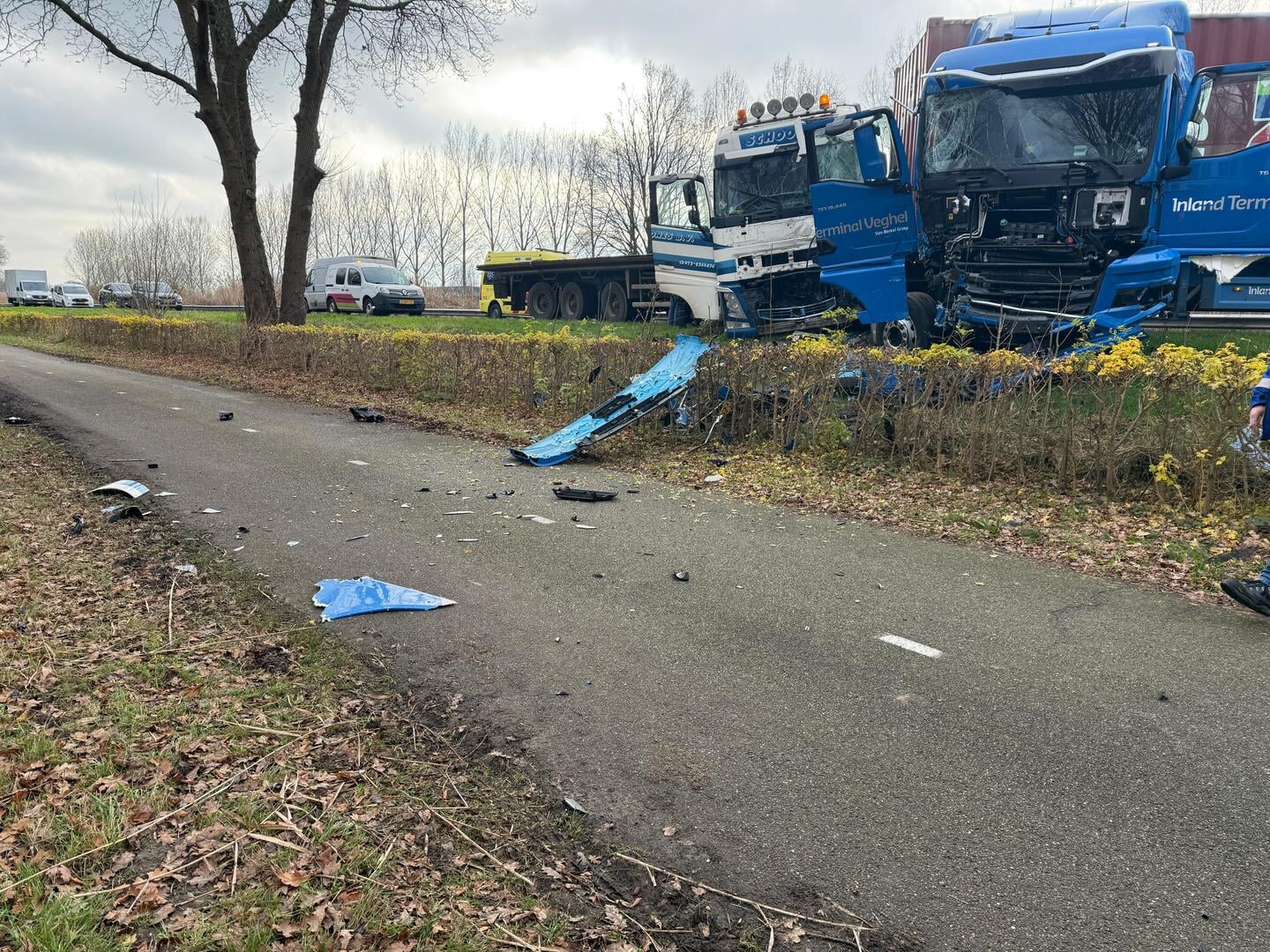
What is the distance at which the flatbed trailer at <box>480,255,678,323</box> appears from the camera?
1980 cm

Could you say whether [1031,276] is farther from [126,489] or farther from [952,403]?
[126,489]

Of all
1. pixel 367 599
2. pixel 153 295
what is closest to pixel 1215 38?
pixel 367 599

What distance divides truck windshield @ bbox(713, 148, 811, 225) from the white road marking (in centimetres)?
1033

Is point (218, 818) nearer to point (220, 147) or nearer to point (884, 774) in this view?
point (884, 774)

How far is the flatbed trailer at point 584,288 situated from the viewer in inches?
779

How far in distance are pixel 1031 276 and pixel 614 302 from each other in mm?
12363

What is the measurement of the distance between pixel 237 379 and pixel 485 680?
1393 cm

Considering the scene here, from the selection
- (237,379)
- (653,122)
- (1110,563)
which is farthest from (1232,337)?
(653,122)

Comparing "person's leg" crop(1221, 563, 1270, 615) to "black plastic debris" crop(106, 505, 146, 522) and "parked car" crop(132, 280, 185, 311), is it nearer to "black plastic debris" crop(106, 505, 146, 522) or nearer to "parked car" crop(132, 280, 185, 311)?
"black plastic debris" crop(106, 505, 146, 522)

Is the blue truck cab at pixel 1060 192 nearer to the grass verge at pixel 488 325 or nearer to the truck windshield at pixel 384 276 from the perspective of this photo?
the grass verge at pixel 488 325

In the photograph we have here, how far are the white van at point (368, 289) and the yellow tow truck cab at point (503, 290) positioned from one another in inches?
85.1

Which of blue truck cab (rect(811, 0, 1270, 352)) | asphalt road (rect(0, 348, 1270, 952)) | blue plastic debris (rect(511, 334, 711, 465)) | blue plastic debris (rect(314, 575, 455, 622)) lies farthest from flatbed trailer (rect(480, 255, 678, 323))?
blue plastic debris (rect(314, 575, 455, 622))

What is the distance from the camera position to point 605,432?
927 cm

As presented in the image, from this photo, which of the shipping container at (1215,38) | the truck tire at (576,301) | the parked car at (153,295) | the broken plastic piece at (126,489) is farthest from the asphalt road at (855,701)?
the parked car at (153,295)
